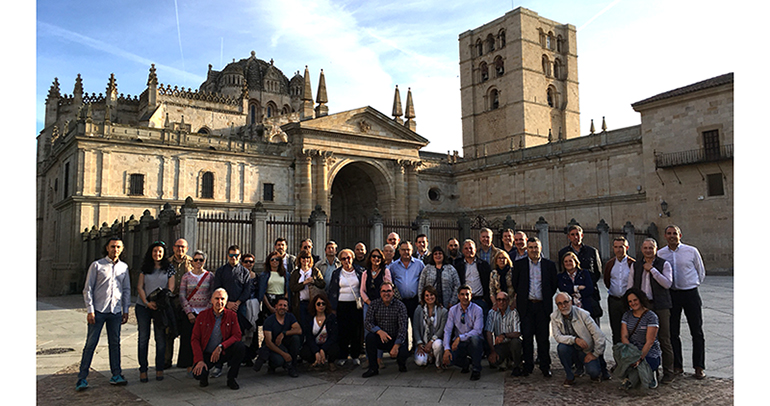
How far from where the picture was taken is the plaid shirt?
24.5 feet

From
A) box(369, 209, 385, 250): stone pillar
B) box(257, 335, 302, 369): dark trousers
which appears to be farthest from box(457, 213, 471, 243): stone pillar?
box(257, 335, 302, 369): dark trousers

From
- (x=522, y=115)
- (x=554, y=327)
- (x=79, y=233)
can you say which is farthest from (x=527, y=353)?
(x=522, y=115)

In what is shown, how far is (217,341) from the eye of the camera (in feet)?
22.5

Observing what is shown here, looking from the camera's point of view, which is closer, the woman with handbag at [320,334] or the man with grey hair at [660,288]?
the man with grey hair at [660,288]

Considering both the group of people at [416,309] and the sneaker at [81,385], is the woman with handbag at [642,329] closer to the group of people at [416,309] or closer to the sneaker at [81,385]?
the group of people at [416,309]

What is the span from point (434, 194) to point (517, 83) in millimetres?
14942

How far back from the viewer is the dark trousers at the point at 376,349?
23.8ft

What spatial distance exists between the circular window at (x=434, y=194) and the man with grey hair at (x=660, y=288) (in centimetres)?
3056

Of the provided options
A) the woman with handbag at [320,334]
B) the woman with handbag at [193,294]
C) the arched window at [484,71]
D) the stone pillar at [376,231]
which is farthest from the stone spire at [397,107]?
the woman with handbag at [193,294]

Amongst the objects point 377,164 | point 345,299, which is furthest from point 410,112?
point 345,299

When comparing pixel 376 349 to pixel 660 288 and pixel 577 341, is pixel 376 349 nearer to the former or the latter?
pixel 577 341

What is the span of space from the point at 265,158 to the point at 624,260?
26280mm
